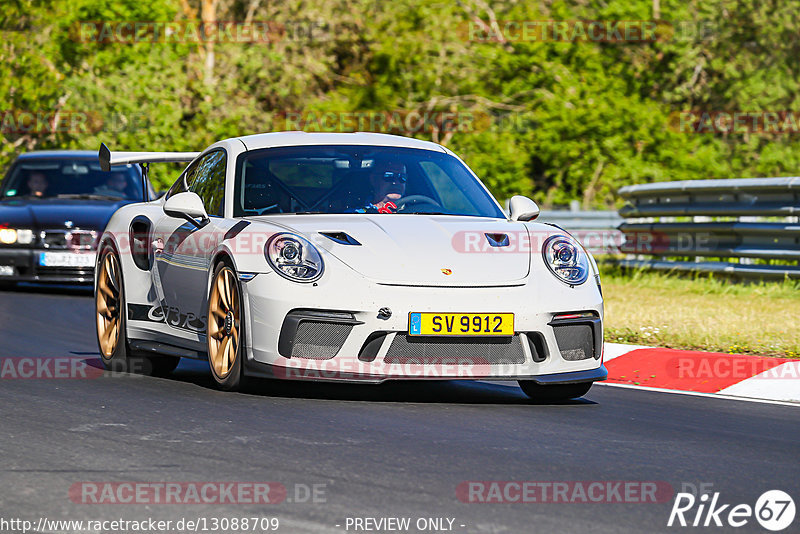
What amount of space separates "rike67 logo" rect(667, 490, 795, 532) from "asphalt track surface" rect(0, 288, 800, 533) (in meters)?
0.05

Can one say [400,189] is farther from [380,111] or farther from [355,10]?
[355,10]

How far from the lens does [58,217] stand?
15953mm

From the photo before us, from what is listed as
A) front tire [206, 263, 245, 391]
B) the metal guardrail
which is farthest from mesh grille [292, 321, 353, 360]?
the metal guardrail

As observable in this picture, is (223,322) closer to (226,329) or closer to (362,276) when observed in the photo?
(226,329)

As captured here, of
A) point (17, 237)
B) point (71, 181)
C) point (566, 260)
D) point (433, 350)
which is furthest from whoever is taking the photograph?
point (71, 181)

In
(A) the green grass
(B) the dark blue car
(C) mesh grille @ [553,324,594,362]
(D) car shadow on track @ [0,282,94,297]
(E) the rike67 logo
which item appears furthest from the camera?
(D) car shadow on track @ [0,282,94,297]

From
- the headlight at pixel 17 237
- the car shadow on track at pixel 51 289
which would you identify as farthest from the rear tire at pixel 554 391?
the headlight at pixel 17 237

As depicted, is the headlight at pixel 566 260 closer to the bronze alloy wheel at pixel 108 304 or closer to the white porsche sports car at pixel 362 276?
the white porsche sports car at pixel 362 276

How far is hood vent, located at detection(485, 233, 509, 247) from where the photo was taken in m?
7.41

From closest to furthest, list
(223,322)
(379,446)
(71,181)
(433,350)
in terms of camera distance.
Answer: (379,446) < (433,350) < (223,322) < (71,181)

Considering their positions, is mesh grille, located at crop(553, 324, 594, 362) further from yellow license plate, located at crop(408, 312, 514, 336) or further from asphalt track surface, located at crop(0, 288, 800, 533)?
yellow license plate, located at crop(408, 312, 514, 336)

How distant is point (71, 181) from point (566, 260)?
10591mm

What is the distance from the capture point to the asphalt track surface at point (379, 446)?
4707 millimetres

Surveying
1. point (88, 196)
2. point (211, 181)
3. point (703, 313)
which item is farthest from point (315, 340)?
point (88, 196)
